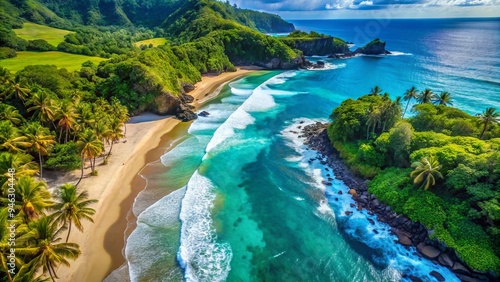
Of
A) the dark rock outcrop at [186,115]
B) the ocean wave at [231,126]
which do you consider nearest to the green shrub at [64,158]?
the ocean wave at [231,126]

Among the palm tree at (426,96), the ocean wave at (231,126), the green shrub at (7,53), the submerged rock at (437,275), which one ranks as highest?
the green shrub at (7,53)

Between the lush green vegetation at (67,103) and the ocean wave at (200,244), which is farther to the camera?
the ocean wave at (200,244)

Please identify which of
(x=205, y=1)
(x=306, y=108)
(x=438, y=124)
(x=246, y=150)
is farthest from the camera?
(x=205, y=1)

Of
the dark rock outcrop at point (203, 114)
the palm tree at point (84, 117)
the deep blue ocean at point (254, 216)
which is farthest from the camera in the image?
the dark rock outcrop at point (203, 114)

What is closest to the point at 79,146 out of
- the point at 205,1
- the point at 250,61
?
the point at 250,61

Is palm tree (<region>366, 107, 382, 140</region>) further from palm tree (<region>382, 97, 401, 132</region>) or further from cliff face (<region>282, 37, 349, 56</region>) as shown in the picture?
cliff face (<region>282, 37, 349, 56</region>)

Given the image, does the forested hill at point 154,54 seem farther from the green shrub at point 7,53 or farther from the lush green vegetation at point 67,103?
Answer: the lush green vegetation at point 67,103

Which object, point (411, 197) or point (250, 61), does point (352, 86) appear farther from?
point (411, 197)
